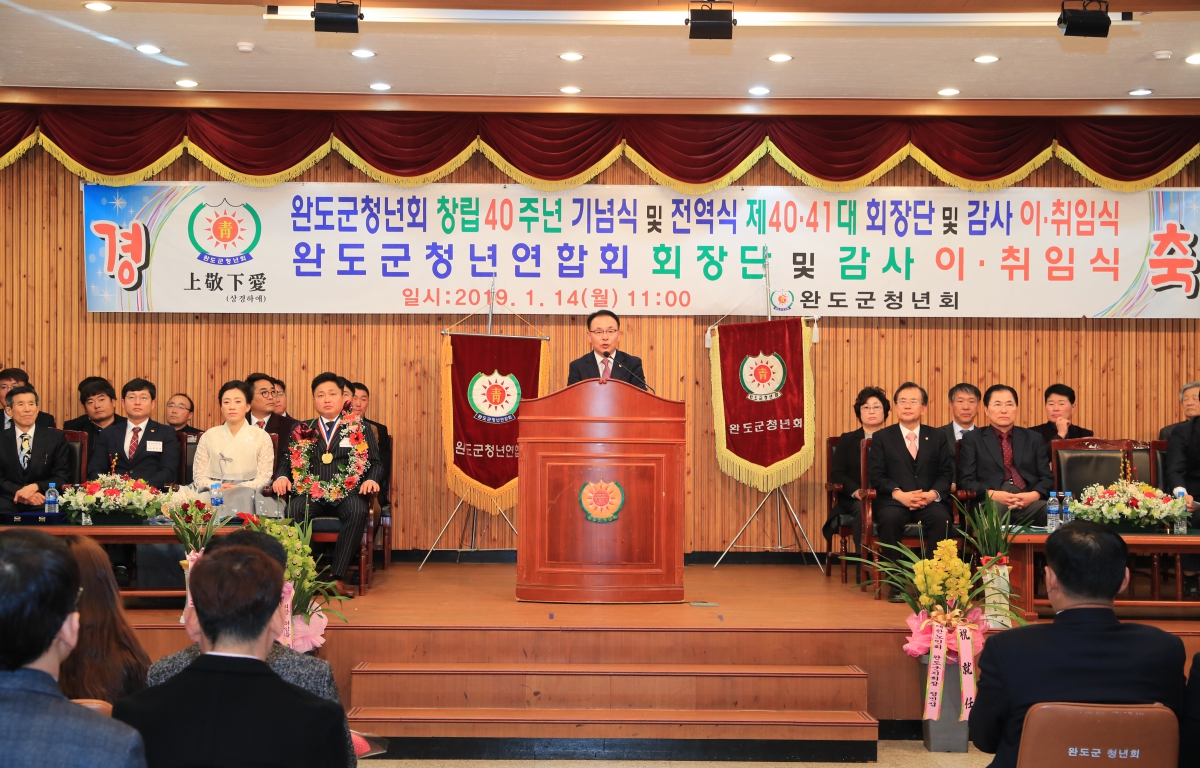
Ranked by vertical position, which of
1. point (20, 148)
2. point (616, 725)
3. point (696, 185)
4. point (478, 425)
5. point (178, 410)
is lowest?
point (616, 725)

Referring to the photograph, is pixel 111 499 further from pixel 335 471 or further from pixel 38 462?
pixel 335 471

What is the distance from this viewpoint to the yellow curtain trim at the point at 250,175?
6.84 m

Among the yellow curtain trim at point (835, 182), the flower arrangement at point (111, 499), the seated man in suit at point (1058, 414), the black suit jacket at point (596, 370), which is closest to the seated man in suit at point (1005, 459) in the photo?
the seated man in suit at point (1058, 414)

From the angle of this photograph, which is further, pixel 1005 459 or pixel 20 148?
pixel 20 148

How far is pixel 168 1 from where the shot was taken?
16.3 ft

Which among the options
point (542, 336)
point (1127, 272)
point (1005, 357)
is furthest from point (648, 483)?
point (1127, 272)

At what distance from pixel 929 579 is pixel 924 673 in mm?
439

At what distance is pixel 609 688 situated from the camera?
445cm

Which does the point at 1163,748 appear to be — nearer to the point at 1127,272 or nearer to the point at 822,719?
the point at 822,719

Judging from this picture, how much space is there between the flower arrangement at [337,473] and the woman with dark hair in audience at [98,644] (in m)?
3.17

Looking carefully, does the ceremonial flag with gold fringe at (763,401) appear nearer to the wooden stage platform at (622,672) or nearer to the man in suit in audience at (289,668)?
the wooden stage platform at (622,672)

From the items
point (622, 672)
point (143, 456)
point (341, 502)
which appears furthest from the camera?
point (143, 456)

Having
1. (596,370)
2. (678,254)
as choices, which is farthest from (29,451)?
(678,254)

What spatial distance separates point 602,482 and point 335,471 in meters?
1.63
